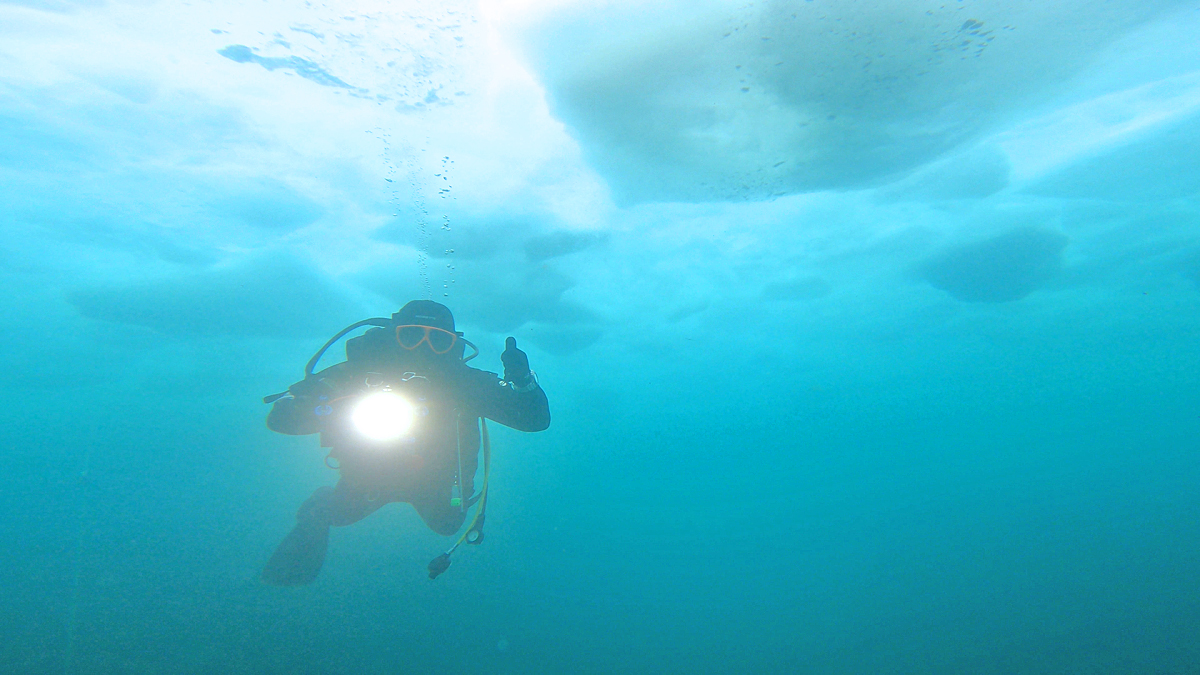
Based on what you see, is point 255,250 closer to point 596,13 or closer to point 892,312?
point 596,13

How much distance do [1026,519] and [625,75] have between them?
97.4ft

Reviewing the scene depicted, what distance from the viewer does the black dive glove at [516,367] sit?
13.2ft

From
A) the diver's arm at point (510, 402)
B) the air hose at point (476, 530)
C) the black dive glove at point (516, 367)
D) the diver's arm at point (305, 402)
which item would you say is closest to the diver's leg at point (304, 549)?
the diver's arm at point (305, 402)

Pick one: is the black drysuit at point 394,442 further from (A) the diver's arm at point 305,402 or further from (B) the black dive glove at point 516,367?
(B) the black dive glove at point 516,367

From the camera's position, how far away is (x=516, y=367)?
403 cm

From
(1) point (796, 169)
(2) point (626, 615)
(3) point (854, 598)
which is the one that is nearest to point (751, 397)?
(3) point (854, 598)

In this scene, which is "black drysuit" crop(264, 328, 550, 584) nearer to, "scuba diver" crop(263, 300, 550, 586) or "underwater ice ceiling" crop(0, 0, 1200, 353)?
"scuba diver" crop(263, 300, 550, 586)

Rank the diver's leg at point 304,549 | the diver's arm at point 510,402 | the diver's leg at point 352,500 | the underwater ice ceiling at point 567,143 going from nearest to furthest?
the diver's arm at point 510,402
the diver's leg at point 304,549
the diver's leg at point 352,500
the underwater ice ceiling at point 567,143

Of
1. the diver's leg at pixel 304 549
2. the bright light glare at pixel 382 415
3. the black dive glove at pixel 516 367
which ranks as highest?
the black dive glove at pixel 516 367

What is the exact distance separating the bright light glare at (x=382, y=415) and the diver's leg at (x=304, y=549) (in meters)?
1.89

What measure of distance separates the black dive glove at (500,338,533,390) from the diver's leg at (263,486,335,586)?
2.99 metres

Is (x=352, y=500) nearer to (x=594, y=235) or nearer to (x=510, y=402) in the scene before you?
(x=510, y=402)

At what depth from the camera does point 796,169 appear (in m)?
9.87

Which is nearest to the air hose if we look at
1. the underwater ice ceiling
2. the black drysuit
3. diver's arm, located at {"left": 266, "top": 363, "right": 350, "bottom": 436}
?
the black drysuit
